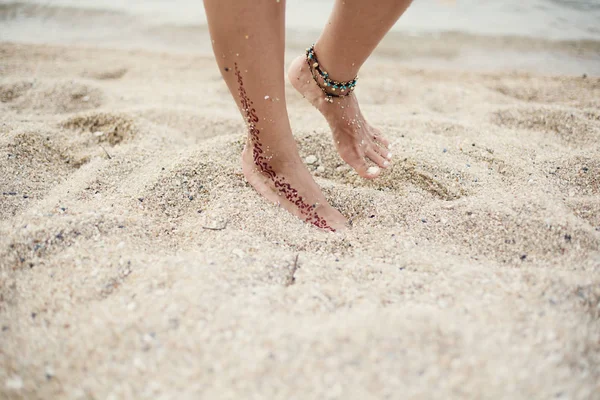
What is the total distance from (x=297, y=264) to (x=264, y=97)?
495mm

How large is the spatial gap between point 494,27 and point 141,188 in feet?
12.4

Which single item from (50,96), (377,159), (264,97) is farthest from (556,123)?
(50,96)

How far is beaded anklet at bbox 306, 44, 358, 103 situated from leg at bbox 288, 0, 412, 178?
0.06 feet

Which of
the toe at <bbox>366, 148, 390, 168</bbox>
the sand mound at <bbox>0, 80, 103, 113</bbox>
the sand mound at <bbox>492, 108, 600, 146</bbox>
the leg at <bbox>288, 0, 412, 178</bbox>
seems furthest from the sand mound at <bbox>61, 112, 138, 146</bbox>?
the sand mound at <bbox>492, 108, 600, 146</bbox>

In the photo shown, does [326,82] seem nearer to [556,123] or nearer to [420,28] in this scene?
[556,123]

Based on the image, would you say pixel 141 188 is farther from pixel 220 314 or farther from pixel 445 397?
pixel 445 397

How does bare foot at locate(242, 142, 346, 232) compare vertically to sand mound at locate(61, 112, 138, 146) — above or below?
above

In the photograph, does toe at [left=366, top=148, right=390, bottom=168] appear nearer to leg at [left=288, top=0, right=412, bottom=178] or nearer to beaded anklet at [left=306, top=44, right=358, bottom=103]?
leg at [left=288, top=0, right=412, bottom=178]

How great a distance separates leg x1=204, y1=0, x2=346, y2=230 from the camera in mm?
978

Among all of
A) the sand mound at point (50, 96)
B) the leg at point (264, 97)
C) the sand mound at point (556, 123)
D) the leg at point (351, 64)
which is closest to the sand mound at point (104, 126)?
the sand mound at point (50, 96)

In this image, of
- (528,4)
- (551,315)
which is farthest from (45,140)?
(528,4)

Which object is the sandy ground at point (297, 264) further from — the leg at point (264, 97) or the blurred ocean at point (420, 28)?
the blurred ocean at point (420, 28)

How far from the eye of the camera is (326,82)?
1441 millimetres

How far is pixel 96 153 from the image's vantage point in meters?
1.61
